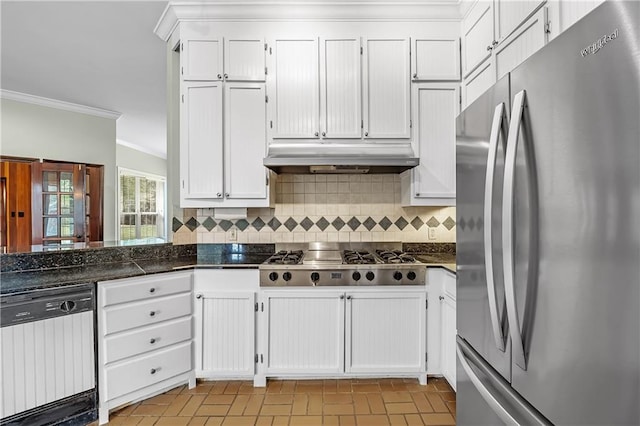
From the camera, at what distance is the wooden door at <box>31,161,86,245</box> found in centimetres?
450

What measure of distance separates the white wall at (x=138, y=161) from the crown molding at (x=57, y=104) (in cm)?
184

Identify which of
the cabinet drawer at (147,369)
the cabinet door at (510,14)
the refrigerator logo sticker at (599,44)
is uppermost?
the cabinet door at (510,14)

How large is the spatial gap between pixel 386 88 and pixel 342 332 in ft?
6.09

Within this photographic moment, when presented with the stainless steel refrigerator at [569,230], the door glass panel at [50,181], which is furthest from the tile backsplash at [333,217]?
the door glass panel at [50,181]

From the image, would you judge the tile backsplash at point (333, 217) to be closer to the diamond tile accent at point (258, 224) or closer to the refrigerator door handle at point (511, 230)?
the diamond tile accent at point (258, 224)

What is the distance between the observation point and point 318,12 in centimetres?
255

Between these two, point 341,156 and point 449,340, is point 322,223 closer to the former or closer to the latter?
point 341,156

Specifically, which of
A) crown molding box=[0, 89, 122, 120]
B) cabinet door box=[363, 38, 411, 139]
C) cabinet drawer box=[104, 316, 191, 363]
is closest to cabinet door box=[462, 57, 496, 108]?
cabinet door box=[363, 38, 411, 139]

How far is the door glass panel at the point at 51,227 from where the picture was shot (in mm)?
4559

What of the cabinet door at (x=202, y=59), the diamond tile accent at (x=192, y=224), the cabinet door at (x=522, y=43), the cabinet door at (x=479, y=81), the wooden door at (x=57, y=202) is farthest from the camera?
the wooden door at (x=57, y=202)

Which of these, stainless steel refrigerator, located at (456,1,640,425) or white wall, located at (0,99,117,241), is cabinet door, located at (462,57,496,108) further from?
white wall, located at (0,99,117,241)

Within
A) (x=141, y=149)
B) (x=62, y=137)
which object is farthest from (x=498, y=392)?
(x=141, y=149)

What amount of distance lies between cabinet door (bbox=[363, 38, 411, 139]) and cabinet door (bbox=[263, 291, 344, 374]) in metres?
1.32

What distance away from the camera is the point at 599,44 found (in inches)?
27.5
